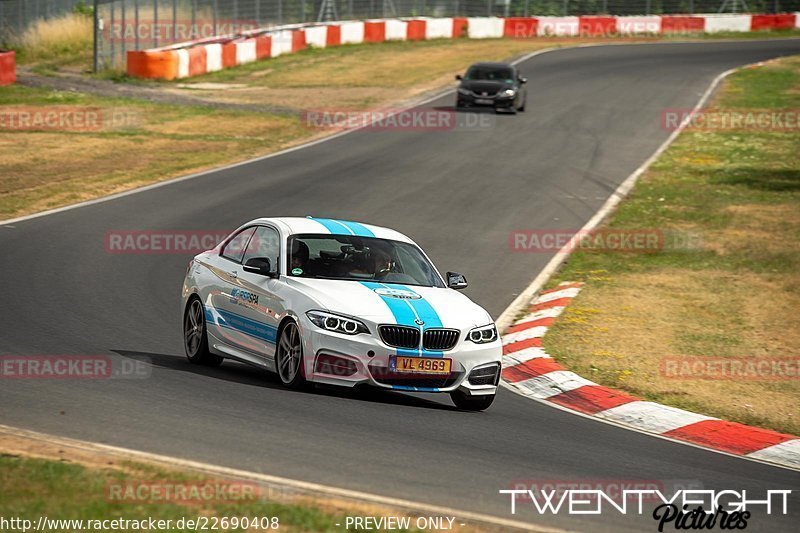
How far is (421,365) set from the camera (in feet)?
36.3

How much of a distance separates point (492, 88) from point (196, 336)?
25.9 metres

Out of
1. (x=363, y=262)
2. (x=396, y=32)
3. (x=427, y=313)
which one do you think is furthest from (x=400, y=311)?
(x=396, y=32)

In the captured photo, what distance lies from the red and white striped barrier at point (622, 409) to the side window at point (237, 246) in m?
3.01

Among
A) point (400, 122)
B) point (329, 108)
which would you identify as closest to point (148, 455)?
point (400, 122)

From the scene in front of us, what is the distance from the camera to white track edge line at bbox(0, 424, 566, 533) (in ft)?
25.2

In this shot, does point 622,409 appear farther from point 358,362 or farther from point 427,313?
point 358,362

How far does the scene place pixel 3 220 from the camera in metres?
21.2

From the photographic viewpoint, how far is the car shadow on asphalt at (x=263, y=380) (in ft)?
Result: 37.4

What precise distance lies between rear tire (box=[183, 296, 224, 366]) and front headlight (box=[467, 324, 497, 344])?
112 inches

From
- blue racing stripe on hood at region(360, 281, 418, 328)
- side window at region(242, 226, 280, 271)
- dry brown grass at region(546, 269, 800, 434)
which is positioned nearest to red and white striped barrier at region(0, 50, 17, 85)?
dry brown grass at region(546, 269, 800, 434)

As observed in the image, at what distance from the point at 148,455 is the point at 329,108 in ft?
101

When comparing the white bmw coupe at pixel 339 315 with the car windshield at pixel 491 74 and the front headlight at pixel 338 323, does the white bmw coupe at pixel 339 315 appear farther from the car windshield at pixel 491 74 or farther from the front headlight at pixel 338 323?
the car windshield at pixel 491 74

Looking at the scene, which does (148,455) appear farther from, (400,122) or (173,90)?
(173,90)

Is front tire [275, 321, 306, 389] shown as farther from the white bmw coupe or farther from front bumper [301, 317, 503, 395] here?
front bumper [301, 317, 503, 395]
